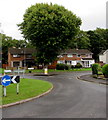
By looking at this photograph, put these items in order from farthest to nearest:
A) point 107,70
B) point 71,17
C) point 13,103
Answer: point 71,17 → point 107,70 → point 13,103

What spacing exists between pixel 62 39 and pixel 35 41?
5688 millimetres

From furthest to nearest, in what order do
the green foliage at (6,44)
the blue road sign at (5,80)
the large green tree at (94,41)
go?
the large green tree at (94,41)
the green foliage at (6,44)
the blue road sign at (5,80)

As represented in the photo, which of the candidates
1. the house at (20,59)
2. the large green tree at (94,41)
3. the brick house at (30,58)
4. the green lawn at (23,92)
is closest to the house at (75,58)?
the brick house at (30,58)

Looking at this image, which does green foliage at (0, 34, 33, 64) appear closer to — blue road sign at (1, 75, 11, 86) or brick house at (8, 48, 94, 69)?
brick house at (8, 48, 94, 69)

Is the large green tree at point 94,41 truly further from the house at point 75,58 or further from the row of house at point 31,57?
the house at point 75,58

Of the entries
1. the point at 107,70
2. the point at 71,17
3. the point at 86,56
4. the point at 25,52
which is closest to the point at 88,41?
the point at 86,56

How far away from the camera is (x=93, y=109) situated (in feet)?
24.3

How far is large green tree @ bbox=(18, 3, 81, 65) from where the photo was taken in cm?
3073

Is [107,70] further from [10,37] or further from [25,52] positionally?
[10,37]

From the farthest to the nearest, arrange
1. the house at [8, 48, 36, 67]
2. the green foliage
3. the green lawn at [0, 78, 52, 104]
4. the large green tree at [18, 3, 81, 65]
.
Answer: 1. the green foliage
2. the house at [8, 48, 36, 67]
3. the large green tree at [18, 3, 81, 65]
4. the green lawn at [0, 78, 52, 104]

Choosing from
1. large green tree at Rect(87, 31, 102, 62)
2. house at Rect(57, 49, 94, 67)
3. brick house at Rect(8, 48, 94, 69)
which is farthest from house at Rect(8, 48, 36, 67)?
large green tree at Rect(87, 31, 102, 62)

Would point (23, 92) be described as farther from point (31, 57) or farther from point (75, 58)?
point (75, 58)

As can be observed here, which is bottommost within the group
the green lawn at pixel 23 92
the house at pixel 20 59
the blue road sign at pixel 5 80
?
the green lawn at pixel 23 92

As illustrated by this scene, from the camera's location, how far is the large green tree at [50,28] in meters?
30.7
